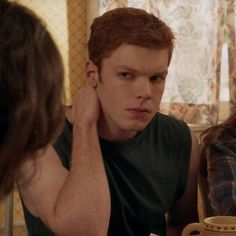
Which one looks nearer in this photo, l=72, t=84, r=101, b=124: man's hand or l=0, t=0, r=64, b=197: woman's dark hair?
l=0, t=0, r=64, b=197: woman's dark hair

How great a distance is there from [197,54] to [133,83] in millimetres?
1547

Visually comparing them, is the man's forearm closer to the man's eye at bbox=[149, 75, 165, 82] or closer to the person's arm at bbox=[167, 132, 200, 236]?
the man's eye at bbox=[149, 75, 165, 82]

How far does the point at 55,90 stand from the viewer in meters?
0.60

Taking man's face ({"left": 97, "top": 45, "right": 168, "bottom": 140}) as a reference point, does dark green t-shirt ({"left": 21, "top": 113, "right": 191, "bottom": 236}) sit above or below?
below

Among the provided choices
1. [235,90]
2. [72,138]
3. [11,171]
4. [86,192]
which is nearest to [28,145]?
[11,171]

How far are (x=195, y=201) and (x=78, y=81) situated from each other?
1897 millimetres

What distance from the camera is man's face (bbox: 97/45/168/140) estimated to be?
3.97 feet

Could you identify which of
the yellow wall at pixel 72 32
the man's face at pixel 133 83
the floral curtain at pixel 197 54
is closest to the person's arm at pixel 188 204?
the man's face at pixel 133 83

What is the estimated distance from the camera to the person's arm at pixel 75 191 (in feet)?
3.65

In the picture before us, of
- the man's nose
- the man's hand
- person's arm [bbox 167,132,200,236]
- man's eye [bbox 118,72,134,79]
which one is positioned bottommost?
person's arm [bbox 167,132,200,236]

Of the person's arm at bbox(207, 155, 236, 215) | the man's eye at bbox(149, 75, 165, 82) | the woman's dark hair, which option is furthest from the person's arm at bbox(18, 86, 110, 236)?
the woman's dark hair

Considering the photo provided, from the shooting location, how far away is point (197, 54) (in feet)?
8.79

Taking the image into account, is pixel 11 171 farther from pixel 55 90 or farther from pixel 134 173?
pixel 134 173

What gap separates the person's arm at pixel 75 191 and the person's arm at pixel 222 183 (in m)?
0.34
